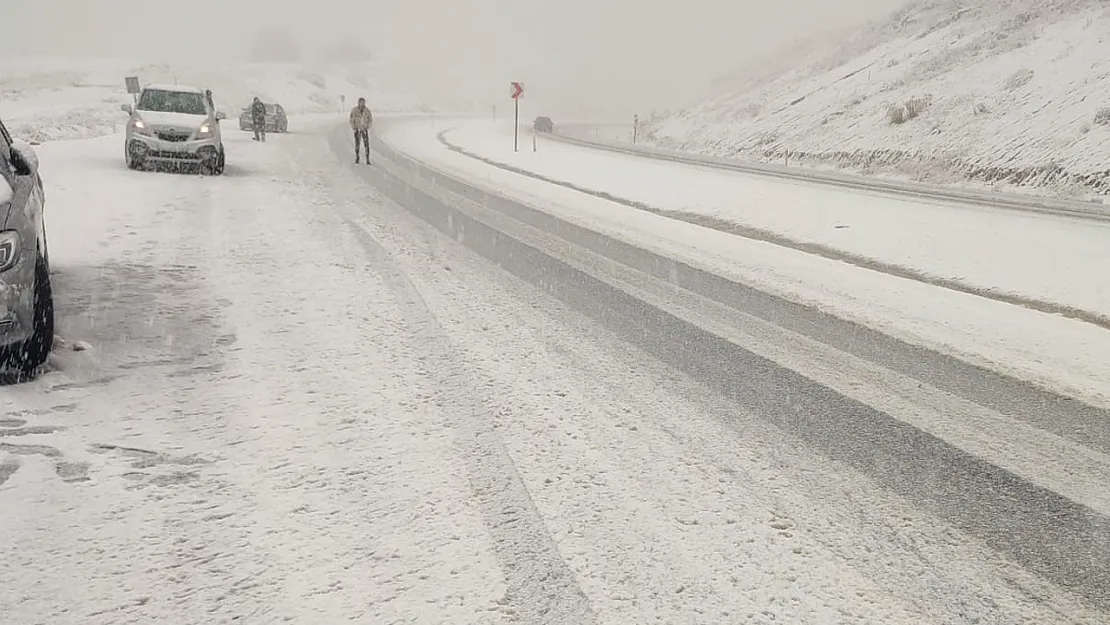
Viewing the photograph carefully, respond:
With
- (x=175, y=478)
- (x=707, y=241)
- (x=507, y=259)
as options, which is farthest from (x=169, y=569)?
(x=707, y=241)

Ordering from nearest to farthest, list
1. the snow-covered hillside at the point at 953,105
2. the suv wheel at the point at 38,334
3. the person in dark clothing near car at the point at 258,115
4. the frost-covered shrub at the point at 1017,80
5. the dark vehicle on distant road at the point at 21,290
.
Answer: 1. the dark vehicle on distant road at the point at 21,290
2. the suv wheel at the point at 38,334
3. the snow-covered hillside at the point at 953,105
4. the person in dark clothing near car at the point at 258,115
5. the frost-covered shrub at the point at 1017,80

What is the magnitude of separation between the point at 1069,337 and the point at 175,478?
6320mm

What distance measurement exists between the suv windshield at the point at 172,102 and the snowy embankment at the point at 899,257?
223 inches

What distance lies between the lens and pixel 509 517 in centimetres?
307

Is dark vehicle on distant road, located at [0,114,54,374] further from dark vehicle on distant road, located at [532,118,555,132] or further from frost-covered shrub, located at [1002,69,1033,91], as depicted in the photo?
dark vehicle on distant road, located at [532,118,555,132]

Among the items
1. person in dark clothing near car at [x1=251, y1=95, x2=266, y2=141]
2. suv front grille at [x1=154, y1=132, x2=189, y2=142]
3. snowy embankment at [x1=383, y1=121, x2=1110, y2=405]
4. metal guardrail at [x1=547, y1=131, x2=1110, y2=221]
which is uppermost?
person in dark clothing near car at [x1=251, y1=95, x2=266, y2=141]

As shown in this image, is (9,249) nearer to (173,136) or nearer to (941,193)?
(173,136)

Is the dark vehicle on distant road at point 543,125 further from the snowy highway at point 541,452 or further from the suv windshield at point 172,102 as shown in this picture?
the snowy highway at point 541,452

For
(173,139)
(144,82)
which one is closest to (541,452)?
(173,139)

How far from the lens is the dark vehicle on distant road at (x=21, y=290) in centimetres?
416

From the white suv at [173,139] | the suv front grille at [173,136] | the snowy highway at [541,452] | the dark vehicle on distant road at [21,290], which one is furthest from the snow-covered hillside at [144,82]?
the snowy highway at [541,452]

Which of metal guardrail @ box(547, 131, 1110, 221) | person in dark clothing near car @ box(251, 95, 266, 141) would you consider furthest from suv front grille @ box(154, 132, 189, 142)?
metal guardrail @ box(547, 131, 1110, 221)

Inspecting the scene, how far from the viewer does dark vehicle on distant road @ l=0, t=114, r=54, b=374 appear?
416 centimetres

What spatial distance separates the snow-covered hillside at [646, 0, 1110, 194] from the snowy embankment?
7192mm
